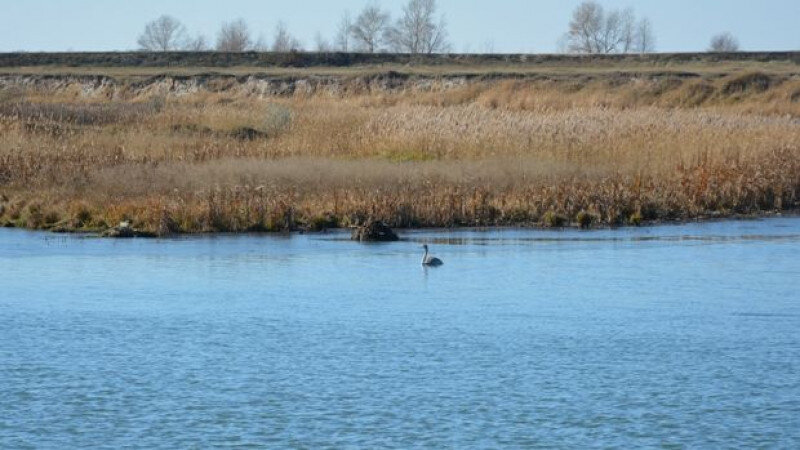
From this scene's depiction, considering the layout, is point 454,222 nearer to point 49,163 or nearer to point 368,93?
point 49,163

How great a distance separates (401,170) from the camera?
27234 millimetres

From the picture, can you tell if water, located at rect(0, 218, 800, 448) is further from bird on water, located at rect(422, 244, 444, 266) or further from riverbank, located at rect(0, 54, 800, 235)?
riverbank, located at rect(0, 54, 800, 235)

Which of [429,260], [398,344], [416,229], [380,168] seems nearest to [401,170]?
[380,168]

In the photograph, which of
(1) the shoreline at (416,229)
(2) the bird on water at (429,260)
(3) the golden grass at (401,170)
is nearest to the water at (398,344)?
(2) the bird on water at (429,260)

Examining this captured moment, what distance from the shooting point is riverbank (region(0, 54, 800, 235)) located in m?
24.2

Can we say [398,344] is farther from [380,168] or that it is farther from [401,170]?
[380,168]

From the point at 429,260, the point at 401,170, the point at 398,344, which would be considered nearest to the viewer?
the point at 398,344

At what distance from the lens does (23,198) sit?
25.6 meters

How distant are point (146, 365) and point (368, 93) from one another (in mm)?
48908

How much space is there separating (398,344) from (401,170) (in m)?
13.2

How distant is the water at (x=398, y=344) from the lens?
11.2 m

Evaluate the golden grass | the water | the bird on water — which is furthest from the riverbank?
the bird on water

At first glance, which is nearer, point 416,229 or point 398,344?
point 398,344

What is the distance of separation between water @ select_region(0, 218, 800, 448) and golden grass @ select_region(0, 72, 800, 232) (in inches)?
89.9
